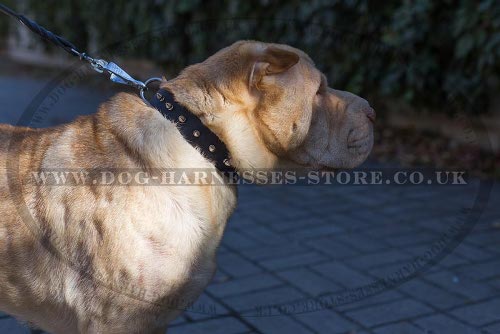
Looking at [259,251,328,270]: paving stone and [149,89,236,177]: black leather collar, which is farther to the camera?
[259,251,328,270]: paving stone

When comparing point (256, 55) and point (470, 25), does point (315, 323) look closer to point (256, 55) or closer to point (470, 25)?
point (256, 55)

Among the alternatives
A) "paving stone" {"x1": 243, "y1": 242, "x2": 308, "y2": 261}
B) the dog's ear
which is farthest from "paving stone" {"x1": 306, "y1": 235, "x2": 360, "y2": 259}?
the dog's ear

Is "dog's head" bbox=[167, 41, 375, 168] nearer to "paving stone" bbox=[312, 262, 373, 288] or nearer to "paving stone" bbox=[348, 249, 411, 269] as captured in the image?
"paving stone" bbox=[312, 262, 373, 288]

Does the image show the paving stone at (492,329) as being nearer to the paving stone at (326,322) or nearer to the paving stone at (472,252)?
the paving stone at (326,322)

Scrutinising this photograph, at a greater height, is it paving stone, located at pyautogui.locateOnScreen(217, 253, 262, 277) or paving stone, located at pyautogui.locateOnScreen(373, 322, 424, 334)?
paving stone, located at pyautogui.locateOnScreen(217, 253, 262, 277)

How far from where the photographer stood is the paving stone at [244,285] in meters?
3.95

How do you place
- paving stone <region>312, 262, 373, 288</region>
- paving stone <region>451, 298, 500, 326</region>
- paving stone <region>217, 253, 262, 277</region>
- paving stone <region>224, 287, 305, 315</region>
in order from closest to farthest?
paving stone <region>451, 298, 500, 326</region> < paving stone <region>224, 287, 305, 315</region> < paving stone <region>312, 262, 373, 288</region> < paving stone <region>217, 253, 262, 277</region>

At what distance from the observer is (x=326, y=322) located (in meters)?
3.56

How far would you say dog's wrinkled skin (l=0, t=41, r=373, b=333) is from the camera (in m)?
2.37

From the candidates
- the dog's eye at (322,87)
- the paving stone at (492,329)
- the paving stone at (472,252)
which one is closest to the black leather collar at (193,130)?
the dog's eye at (322,87)

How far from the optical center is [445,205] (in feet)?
18.0

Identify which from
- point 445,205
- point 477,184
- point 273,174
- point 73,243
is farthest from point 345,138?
point 477,184

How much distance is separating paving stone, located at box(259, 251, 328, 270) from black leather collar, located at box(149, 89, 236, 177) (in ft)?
6.54

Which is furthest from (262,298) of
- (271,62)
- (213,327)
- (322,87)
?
(271,62)
